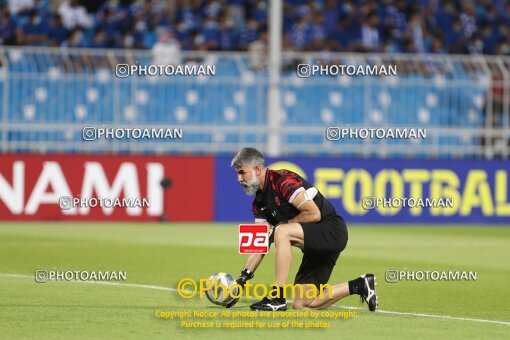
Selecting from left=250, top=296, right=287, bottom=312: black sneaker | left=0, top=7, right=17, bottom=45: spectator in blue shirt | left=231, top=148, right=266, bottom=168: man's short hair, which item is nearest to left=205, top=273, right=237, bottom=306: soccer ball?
left=250, top=296, right=287, bottom=312: black sneaker

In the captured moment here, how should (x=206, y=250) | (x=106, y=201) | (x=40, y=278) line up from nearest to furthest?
1. (x=40, y=278)
2. (x=206, y=250)
3. (x=106, y=201)

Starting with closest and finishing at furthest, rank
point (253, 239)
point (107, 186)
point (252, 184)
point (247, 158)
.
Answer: point (253, 239)
point (247, 158)
point (252, 184)
point (107, 186)

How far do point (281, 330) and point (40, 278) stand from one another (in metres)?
4.89

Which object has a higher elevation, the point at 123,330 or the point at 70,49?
the point at 70,49

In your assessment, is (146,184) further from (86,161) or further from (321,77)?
(321,77)

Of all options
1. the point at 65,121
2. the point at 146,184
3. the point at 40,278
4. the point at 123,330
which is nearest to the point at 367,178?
the point at 146,184

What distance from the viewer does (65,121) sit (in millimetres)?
25406

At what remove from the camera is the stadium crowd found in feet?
91.3

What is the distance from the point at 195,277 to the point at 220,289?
3.65 metres

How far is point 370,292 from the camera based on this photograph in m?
12.0

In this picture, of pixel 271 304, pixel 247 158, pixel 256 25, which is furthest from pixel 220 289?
pixel 256 25

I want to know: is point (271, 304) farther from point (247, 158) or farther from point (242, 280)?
point (247, 158)

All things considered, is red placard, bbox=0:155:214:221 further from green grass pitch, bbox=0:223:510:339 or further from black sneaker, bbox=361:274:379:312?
black sneaker, bbox=361:274:379:312

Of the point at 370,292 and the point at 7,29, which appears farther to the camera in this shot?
the point at 7,29
